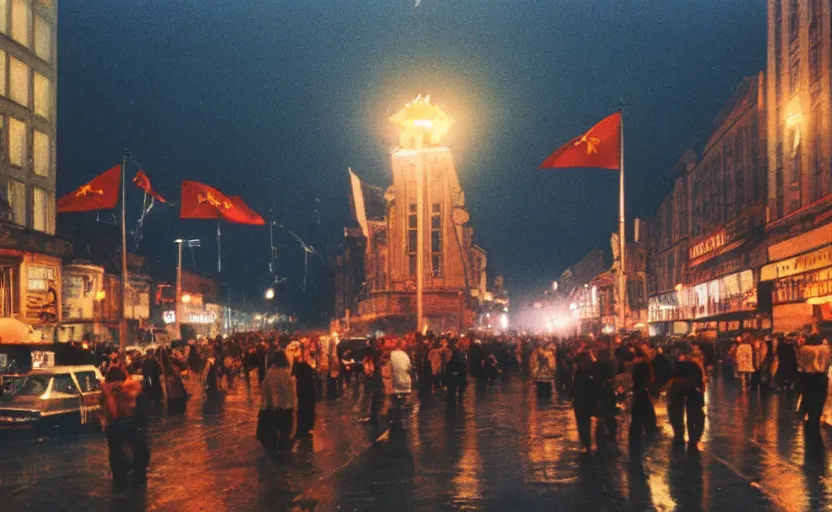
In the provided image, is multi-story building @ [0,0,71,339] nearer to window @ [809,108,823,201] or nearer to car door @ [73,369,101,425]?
car door @ [73,369,101,425]

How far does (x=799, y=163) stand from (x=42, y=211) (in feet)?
123

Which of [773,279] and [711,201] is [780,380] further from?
[711,201]

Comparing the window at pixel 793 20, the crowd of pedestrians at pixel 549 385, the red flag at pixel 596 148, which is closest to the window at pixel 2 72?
the crowd of pedestrians at pixel 549 385

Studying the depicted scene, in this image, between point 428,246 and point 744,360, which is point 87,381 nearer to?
point 744,360

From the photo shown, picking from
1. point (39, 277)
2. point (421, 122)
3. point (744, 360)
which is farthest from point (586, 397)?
point (39, 277)

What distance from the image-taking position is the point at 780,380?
2620 centimetres

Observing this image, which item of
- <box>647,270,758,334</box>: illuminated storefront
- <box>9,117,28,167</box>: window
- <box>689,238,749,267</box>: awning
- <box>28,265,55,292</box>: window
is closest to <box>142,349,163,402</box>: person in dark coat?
<box>28,265,55,292</box>: window

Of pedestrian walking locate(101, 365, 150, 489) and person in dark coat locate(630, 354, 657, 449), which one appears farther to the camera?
person in dark coat locate(630, 354, 657, 449)

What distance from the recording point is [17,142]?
165 feet

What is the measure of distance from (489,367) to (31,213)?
25928 mm

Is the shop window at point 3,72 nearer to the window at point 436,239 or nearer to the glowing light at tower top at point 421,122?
the glowing light at tower top at point 421,122

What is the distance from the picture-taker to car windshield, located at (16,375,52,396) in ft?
64.3

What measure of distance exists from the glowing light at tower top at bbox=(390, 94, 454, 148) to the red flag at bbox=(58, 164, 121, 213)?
1397cm

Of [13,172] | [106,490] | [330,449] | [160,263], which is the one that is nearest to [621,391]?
[330,449]
